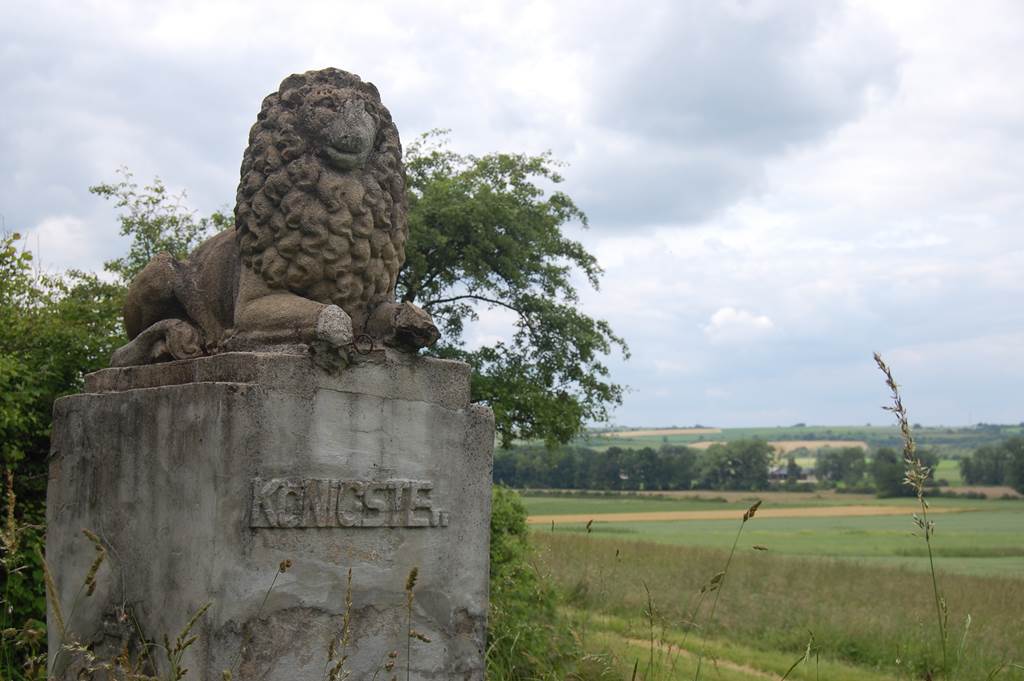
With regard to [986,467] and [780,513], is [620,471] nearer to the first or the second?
[780,513]

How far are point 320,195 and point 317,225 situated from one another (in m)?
0.13

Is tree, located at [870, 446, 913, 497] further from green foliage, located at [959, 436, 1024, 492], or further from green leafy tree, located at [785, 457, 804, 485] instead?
green leafy tree, located at [785, 457, 804, 485]

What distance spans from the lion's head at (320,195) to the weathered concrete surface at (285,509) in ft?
1.49

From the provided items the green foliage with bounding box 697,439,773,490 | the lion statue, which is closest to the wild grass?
the lion statue

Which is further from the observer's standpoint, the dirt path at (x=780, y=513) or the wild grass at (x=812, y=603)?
the dirt path at (x=780, y=513)

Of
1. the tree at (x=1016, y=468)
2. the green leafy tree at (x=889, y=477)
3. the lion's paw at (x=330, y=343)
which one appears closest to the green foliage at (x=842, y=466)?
the green leafy tree at (x=889, y=477)

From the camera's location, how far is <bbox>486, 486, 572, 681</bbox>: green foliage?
645 cm

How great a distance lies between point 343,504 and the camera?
4.15 meters

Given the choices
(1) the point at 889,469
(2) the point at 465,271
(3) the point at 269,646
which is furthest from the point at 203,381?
(1) the point at 889,469

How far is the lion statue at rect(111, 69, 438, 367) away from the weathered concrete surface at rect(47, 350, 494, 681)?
7.8 inches

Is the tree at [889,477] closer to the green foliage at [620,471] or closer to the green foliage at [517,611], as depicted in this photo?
the green foliage at [620,471]

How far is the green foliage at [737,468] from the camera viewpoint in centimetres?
6188

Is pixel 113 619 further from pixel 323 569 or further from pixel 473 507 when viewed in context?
pixel 473 507

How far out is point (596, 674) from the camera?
6719mm
